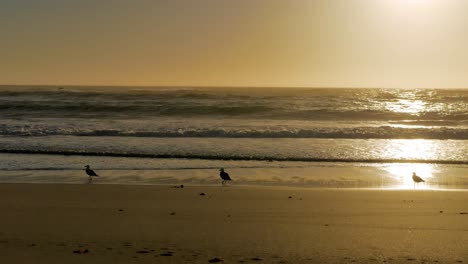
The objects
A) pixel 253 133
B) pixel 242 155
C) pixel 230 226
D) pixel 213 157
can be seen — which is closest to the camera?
pixel 230 226

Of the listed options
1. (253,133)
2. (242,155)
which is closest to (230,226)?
(242,155)

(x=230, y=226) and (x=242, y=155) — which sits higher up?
(x=230, y=226)

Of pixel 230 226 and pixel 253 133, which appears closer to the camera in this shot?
pixel 230 226

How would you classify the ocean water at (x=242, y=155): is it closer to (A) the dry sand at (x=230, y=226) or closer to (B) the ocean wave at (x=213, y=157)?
(B) the ocean wave at (x=213, y=157)

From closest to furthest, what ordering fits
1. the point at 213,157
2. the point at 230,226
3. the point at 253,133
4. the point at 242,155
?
the point at 230,226 < the point at 213,157 < the point at 242,155 < the point at 253,133

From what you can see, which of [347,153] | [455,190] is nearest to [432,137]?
[347,153]

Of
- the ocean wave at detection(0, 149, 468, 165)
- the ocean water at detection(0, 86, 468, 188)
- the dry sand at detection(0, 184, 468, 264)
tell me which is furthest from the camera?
the ocean wave at detection(0, 149, 468, 165)

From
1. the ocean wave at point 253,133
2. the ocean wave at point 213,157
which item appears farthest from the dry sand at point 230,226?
the ocean wave at point 253,133

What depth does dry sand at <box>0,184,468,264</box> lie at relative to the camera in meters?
6.10

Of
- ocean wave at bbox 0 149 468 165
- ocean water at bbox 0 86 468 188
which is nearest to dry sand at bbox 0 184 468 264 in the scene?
ocean water at bbox 0 86 468 188

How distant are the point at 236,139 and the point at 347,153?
544 centimetres

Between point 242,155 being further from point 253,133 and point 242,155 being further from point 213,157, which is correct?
point 253,133

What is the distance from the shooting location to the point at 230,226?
752cm

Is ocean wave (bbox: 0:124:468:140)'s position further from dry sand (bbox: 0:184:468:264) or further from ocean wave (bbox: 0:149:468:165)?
dry sand (bbox: 0:184:468:264)
